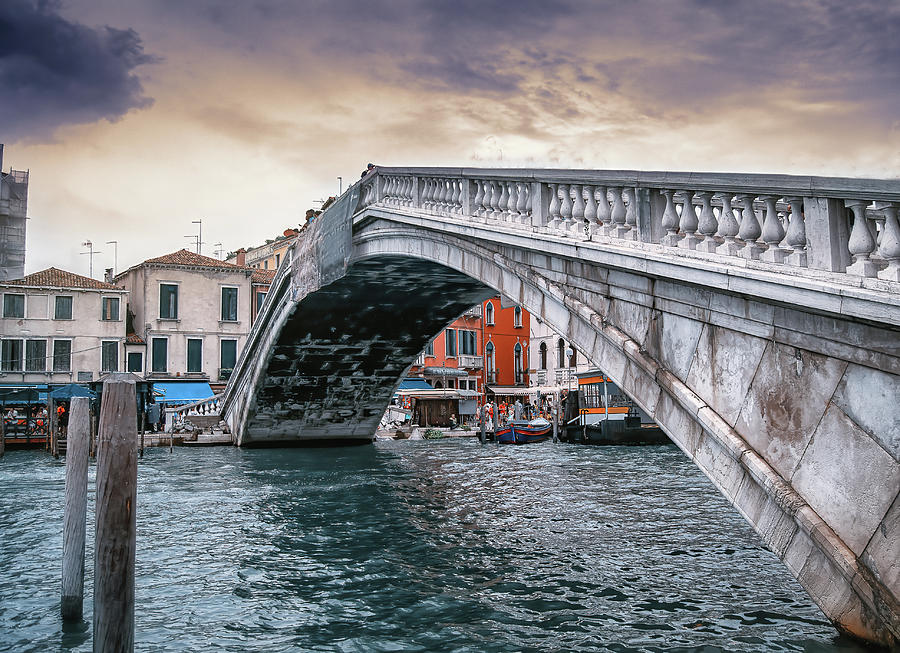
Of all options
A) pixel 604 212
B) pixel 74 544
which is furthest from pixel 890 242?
pixel 74 544

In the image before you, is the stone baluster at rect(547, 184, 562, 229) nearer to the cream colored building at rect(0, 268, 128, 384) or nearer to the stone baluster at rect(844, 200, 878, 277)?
the stone baluster at rect(844, 200, 878, 277)

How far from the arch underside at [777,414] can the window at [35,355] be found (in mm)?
19239

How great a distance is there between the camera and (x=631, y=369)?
4523 mm

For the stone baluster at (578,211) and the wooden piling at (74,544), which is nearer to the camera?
the wooden piling at (74,544)

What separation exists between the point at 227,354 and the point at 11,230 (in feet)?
23.1

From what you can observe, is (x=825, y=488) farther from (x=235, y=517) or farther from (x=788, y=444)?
(x=235, y=517)

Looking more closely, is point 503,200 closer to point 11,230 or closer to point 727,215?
point 727,215

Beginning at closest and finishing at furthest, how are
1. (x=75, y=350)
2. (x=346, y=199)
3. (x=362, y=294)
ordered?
(x=346, y=199)
(x=362, y=294)
(x=75, y=350)

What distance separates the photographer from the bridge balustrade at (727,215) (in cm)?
289

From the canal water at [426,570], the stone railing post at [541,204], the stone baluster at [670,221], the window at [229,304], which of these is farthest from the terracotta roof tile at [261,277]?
the stone baluster at [670,221]

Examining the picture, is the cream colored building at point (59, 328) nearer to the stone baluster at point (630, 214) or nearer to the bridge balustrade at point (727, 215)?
the bridge balustrade at point (727, 215)

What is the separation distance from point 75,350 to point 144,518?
14.5m

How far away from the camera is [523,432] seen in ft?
68.2

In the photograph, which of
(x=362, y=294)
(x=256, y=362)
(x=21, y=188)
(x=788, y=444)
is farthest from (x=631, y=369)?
(x=21, y=188)
